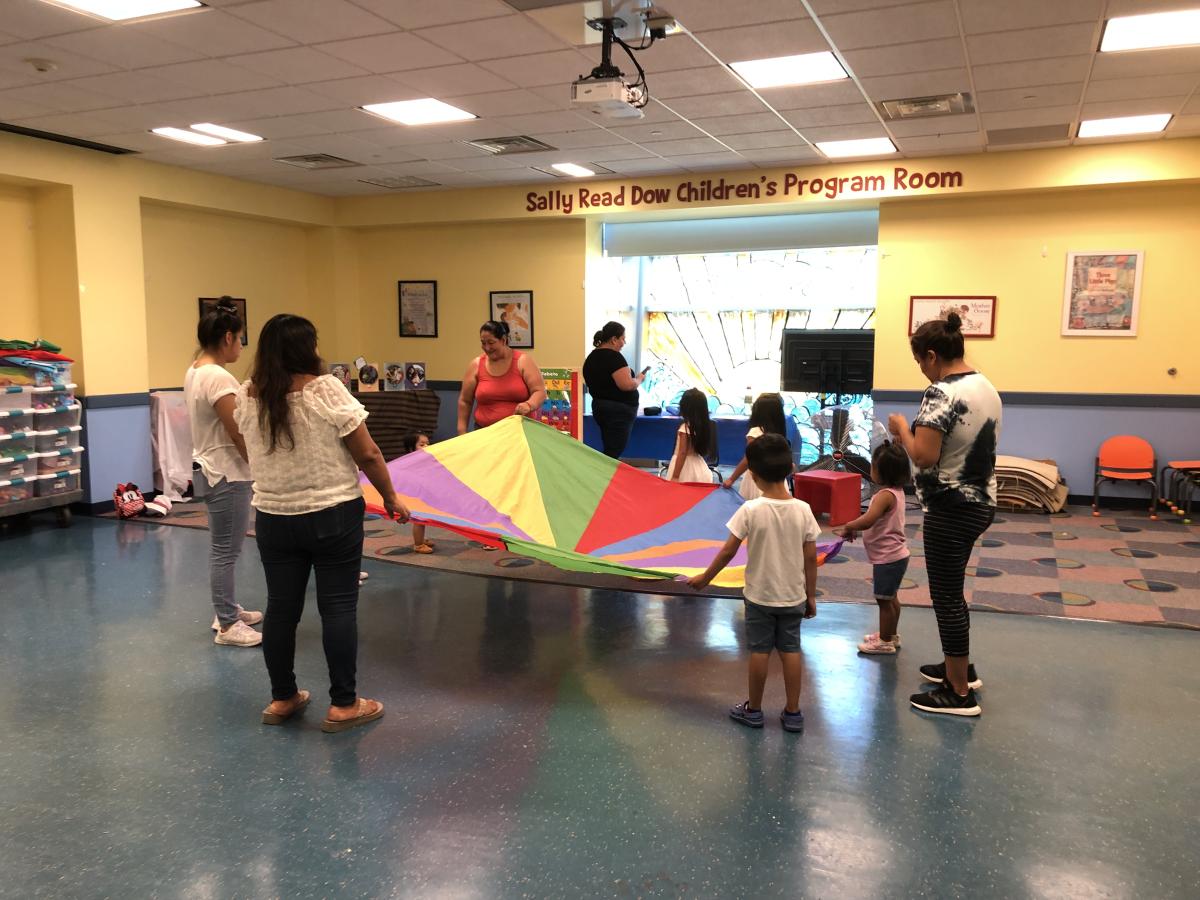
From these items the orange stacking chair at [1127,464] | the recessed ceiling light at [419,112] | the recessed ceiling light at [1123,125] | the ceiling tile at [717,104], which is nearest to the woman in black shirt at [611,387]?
the ceiling tile at [717,104]

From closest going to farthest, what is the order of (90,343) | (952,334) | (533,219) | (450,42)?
(952,334), (450,42), (90,343), (533,219)

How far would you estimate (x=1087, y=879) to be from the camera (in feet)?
7.38

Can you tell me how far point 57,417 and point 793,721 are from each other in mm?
6122

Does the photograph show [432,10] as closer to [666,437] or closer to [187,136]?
[187,136]

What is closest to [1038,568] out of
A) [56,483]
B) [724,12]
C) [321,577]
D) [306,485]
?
[724,12]

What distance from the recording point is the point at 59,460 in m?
6.68

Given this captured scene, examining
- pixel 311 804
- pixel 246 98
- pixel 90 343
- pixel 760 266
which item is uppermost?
pixel 246 98

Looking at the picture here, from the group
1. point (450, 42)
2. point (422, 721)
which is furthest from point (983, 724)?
point (450, 42)

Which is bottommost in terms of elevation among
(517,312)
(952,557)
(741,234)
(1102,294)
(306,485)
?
(952,557)

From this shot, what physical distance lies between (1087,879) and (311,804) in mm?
2136

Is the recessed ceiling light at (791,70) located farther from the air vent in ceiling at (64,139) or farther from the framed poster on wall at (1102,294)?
the air vent in ceiling at (64,139)

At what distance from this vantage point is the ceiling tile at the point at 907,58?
15.2ft

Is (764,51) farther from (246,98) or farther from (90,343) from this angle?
(90,343)

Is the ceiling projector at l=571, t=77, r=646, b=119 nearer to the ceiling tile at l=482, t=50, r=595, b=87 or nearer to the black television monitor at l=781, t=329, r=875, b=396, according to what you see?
the ceiling tile at l=482, t=50, r=595, b=87
